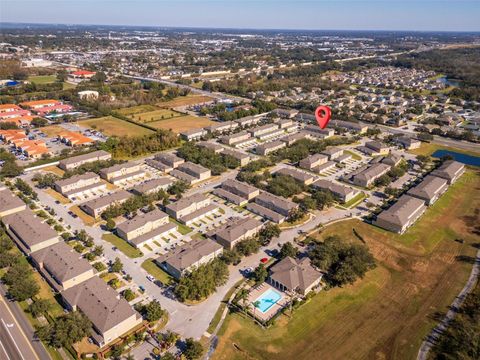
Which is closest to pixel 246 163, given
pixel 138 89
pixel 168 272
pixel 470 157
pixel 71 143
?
pixel 168 272

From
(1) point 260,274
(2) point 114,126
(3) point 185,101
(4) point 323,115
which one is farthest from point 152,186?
(3) point 185,101

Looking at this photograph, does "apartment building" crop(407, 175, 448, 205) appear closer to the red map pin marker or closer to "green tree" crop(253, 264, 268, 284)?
the red map pin marker

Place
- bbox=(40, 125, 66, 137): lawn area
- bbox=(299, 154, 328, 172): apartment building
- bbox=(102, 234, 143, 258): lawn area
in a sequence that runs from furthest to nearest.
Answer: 1. bbox=(40, 125, 66, 137): lawn area
2. bbox=(299, 154, 328, 172): apartment building
3. bbox=(102, 234, 143, 258): lawn area

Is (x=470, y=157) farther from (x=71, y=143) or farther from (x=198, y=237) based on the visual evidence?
(x=71, y=143)

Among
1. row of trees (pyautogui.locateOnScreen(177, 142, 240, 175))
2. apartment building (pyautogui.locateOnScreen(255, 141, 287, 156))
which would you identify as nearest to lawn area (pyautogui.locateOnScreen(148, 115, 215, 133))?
row of trees (pyautogui.locateOnScreen(177, 142, 240, 175))

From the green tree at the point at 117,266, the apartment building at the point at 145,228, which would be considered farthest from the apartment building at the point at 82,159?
the green tree at the point at 117,266
